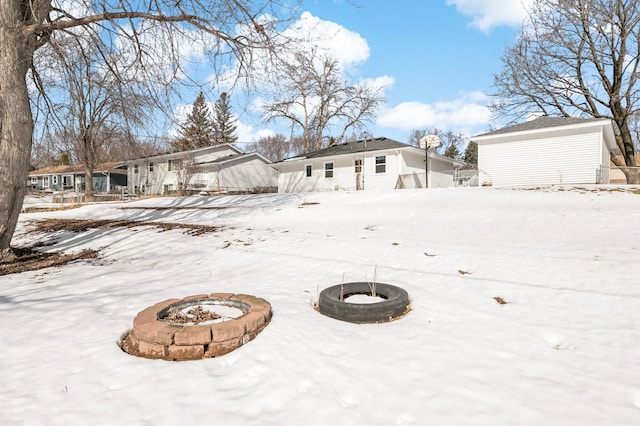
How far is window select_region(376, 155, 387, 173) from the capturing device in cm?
2105

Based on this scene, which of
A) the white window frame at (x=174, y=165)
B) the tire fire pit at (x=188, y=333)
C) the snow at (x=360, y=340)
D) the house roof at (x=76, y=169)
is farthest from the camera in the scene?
the house roof at (x=76, y=169)

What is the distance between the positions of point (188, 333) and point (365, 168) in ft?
66.3

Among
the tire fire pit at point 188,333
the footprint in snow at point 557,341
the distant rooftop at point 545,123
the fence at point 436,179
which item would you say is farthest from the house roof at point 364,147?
the tire fire pit at point 188,333

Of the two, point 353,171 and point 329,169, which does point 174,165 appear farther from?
point 353,171

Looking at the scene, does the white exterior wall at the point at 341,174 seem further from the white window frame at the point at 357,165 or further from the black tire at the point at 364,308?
the black tire at the point at 364,308

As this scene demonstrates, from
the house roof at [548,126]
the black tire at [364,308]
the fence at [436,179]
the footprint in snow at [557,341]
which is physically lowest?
the footprint in snow at [557,341]

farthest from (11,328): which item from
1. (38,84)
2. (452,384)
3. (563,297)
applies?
(38,84)

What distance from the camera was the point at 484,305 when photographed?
3.53 m

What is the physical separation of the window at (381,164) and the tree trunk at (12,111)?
59.4 feet

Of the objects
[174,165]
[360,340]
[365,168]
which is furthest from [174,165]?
[360,340]

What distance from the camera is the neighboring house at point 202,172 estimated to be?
30.8 m

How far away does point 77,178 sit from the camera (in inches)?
1764

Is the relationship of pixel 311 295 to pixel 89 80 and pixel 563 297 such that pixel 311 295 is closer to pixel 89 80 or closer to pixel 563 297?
pixel 563 297

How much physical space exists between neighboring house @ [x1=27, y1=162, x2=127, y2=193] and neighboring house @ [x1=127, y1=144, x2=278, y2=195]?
493 cm
